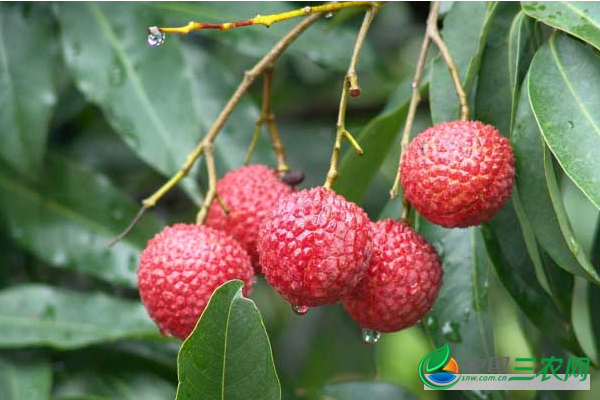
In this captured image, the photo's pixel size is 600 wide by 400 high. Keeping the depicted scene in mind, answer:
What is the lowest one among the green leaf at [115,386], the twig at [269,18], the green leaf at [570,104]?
the green leaf at [115,386]

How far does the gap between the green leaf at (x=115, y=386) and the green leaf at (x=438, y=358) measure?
0.52m

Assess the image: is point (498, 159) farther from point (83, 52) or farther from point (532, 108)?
point (83, 52)

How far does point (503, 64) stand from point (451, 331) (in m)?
0.37

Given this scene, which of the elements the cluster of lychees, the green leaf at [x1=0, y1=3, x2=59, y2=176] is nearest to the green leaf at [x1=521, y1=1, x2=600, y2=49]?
the cluster of lychees

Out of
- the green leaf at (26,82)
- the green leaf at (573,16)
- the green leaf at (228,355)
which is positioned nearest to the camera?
the green leaf at (228,355)

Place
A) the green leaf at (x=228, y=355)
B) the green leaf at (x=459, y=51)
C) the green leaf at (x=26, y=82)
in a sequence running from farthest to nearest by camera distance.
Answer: the green leaf at (x=26, y=82) < the green leaf at (x=459, y=51) < the green leaf at (x=228, y=355)

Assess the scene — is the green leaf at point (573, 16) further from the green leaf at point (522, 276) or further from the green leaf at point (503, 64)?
the green leaf at point (522, 276)

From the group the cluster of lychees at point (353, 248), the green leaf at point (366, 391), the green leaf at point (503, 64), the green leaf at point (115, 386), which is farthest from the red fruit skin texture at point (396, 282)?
the green leaf at point (115, 386)

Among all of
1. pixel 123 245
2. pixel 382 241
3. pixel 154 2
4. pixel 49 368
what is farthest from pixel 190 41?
pixel 382 241

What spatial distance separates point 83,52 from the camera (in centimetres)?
162

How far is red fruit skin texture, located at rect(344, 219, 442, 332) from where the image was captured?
3.59 feet

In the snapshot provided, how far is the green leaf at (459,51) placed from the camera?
118 cm

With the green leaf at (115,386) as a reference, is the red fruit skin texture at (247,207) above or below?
above

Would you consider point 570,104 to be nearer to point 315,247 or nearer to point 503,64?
point 503,64
